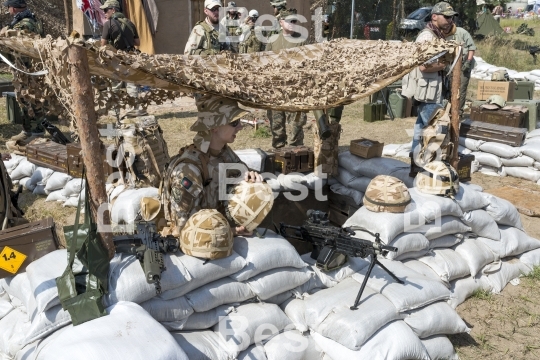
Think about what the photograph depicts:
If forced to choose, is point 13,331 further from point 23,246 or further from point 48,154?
point 48,154

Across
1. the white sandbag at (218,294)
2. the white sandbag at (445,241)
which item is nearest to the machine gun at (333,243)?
the white sandbag at (218,294)

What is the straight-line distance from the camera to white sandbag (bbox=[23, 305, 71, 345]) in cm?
328

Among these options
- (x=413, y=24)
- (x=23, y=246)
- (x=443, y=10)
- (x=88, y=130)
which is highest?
(x=413, y=24)

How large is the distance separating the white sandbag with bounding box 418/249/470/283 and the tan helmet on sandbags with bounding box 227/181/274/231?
1895mm

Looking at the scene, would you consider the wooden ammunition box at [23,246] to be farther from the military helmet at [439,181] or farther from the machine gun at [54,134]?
the machine gun at [54,134]

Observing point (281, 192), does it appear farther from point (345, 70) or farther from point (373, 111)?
point (373, 111)

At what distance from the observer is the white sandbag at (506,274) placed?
544cm

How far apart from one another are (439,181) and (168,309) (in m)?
3.18

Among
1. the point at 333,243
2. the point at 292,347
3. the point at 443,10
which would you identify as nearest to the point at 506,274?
the point at 333,243

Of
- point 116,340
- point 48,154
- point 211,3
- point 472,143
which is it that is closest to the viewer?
point 116,340

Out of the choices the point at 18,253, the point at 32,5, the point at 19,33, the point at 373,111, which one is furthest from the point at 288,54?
the point at 32,5

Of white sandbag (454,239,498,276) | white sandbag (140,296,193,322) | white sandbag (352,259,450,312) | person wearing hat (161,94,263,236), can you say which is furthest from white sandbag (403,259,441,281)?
white sandbag (140,296,193,322)

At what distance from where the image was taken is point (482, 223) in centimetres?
564

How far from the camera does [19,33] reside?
3.84 metres
